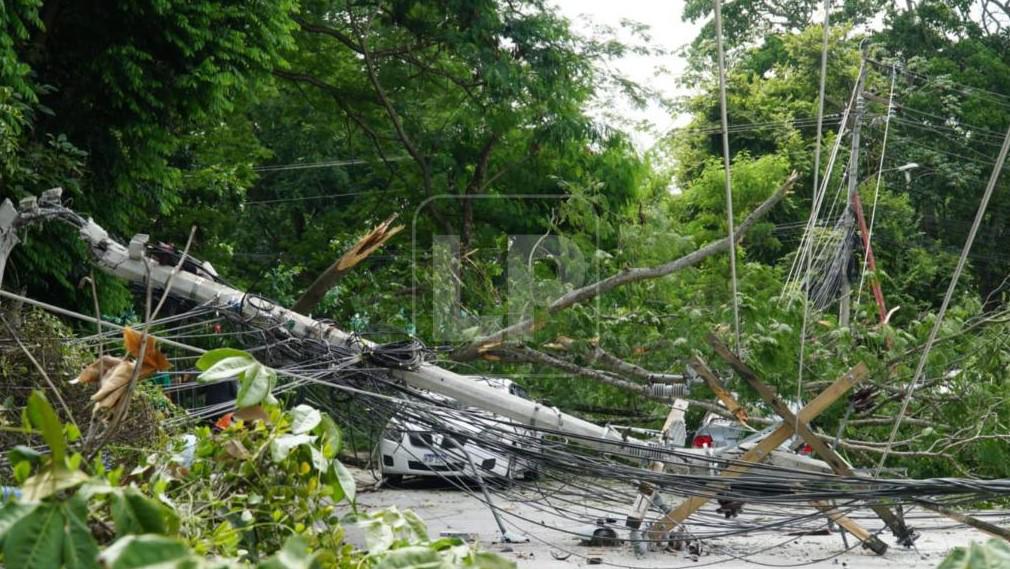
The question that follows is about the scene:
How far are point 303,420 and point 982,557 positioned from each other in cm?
179

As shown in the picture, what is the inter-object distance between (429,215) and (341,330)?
11604mm

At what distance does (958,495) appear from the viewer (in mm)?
5770

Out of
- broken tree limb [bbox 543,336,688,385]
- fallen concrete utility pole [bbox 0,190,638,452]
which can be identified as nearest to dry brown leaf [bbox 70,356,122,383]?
fallen concrete utility pole [bbox 0,190,638,452]

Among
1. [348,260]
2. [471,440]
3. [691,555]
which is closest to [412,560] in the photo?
[471,440]

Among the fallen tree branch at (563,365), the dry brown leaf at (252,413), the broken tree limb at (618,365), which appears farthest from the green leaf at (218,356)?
the broken tree limb at (618,365)

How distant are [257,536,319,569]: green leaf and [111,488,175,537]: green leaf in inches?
11.9

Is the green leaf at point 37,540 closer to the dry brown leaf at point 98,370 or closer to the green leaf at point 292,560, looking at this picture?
the green leaf at point 292,560

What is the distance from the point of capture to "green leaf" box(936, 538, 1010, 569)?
1.86m

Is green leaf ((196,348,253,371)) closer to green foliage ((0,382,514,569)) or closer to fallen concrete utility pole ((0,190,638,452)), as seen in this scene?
green foliage ((0,382,514,569))

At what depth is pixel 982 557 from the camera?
73.7 inches

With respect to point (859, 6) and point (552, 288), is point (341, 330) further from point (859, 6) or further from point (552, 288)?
point (859, 6)

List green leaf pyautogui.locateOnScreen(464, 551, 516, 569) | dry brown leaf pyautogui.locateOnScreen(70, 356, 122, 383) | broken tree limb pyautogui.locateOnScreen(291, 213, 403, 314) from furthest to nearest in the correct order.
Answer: broken tree limb pyautogui.locateOnScreen(291, 213, 403, 314) < dry brown leaf pyautogui.locateOnScreen(70, 356, 122, 383) < green leaf pyautogui.locateOnScreen(464, 551, 516, 569)

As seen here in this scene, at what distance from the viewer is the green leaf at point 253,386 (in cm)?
285

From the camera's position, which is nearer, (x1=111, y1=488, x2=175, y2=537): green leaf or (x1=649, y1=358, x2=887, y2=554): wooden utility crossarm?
(x1=111, y1=488, x2=175, y2=537): green leaf
